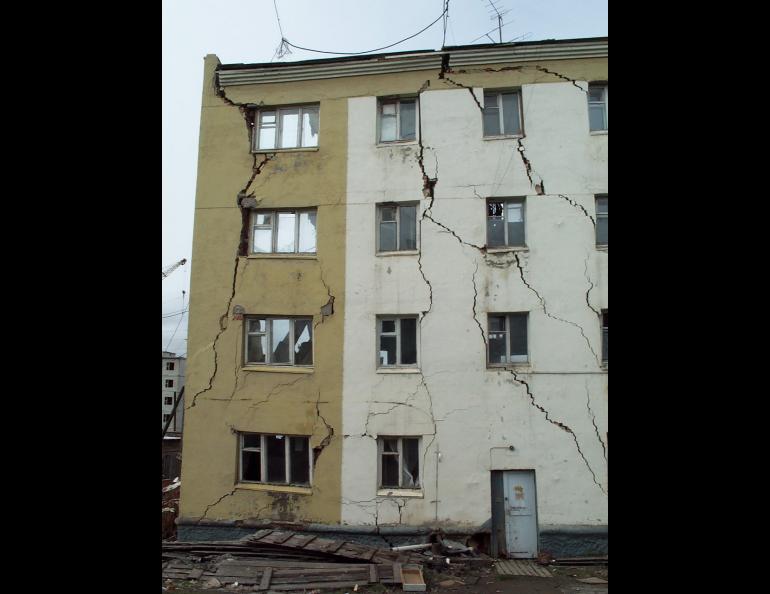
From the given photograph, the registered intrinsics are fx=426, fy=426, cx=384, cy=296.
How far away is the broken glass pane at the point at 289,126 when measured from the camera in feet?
22.8

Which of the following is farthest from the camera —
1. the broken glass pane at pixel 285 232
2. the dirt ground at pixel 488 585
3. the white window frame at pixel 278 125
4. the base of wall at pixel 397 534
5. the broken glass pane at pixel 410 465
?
the white window frame at pixel 278 125

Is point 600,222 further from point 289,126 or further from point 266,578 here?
point 266,578

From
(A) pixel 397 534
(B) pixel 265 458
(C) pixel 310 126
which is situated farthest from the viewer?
(C) pixel 310 126

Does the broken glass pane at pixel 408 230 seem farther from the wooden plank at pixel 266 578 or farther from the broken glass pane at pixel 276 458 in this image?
the wooden plank at pixel 266 578

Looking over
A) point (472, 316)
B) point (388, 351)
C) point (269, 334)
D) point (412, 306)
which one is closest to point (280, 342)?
point (269, 334)

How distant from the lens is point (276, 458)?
21.3 feet

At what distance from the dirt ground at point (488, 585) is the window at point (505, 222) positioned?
4.40m

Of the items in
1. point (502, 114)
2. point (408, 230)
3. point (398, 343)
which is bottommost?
point (398, 343)

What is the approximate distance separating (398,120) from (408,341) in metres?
3.47

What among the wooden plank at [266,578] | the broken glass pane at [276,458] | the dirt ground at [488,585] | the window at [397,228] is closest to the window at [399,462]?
the dirt ground at [488,585]

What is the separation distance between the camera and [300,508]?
20.5 feet

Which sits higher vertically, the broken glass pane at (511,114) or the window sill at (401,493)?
the broken glass pane at (511,114)

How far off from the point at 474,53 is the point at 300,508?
288 inches

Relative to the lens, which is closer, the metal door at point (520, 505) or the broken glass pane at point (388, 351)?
the metal door at point (520, 505)
